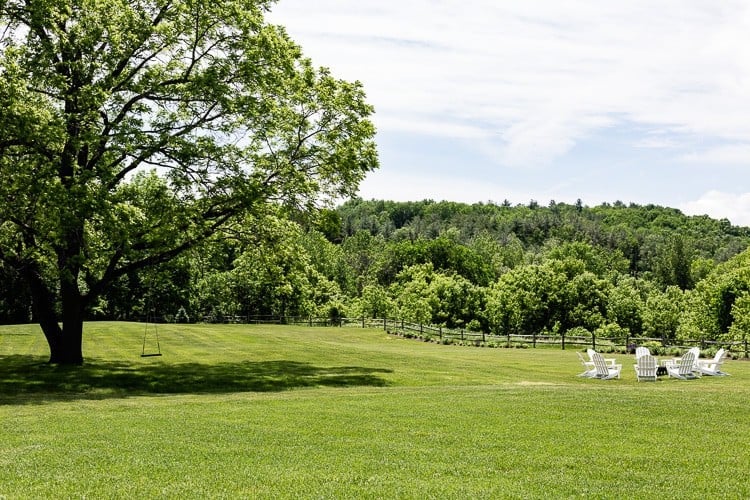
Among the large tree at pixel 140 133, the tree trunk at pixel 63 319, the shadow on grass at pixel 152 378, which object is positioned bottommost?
the shadow on grass at pixel 152 378

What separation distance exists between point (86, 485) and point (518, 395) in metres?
11.4

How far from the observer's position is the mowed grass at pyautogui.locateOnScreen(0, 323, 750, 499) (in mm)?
8695

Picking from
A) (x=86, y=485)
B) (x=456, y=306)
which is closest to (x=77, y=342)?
(x=86, y=485)

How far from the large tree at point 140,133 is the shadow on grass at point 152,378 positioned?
202cm

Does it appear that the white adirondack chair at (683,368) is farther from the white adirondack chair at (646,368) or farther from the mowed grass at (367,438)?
the mowed grass at (367,438)

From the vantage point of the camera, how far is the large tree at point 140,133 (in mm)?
21375

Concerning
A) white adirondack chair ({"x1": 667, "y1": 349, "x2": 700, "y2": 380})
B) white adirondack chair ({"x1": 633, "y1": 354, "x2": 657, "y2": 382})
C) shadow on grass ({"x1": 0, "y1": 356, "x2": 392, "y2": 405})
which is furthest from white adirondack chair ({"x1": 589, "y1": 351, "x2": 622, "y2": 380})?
shadow on grass ({"x1": 0, "y1": 356, "x2": 392, "y2": 405})

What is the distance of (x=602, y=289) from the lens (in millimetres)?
79812

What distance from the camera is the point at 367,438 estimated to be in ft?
38.7

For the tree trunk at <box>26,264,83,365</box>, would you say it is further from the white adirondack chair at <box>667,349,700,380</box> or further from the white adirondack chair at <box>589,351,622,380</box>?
the white adirondack chair at <box>667,349,700,380</box>

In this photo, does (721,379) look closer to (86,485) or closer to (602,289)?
(86,485)

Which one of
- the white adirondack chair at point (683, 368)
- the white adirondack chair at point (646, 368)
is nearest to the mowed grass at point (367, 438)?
the white adirondack chair at point (646, 368)

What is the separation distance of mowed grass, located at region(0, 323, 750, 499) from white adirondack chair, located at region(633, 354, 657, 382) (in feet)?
2.36

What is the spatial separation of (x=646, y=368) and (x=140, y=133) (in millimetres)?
18238
